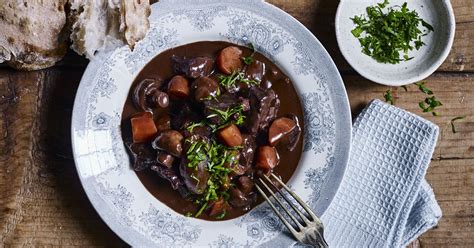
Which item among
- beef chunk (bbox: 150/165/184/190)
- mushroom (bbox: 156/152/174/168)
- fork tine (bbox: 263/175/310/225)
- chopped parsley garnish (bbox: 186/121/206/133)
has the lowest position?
fork tine (bbox: 263/175/310/225)

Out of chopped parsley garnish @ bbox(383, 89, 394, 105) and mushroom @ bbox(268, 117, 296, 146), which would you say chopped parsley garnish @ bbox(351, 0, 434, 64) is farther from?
mushroom @ bbox(268, 117, 296, 146)

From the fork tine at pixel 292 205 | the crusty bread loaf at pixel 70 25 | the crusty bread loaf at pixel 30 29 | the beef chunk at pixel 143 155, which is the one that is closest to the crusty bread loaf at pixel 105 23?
the crusty bread loaf at pixel 70 25

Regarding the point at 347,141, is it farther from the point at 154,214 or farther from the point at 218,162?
the point at 154,214

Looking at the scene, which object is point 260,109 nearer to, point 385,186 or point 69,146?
point 385,186

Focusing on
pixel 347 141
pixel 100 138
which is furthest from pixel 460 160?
pixel 100 138

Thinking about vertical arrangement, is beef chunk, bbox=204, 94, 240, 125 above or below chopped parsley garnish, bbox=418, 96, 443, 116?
above

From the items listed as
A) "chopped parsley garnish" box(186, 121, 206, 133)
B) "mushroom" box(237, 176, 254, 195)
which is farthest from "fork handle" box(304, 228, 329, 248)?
"chopped parsley garnish" box(186, 121, 206, 133)

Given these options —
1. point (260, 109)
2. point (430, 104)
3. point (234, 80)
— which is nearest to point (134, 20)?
point (234, 80)
